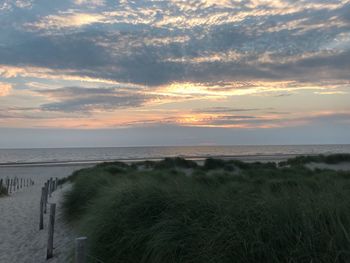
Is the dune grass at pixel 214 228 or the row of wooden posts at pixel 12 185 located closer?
the dune grass at pixel 214 228

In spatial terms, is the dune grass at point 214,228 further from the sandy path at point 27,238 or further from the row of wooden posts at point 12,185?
the row of wooden posts at point 12,185

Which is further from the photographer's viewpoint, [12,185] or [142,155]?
[142,155]

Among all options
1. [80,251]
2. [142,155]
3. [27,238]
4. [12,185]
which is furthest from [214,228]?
[142,155]

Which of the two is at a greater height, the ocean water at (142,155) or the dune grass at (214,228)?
the ocean water at (142,155)

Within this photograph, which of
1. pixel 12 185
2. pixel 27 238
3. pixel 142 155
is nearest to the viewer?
pixel 27 238

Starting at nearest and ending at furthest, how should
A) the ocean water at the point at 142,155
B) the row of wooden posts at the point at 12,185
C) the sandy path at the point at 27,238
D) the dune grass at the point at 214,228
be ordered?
the dune grass at the point at 214,228
the sandy path at the point at 27,238
the row of wooden posts at the point at 12,185
the ocean water at the point at 142,155

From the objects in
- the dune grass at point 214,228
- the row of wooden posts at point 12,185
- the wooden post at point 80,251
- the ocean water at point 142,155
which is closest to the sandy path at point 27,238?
the dune grass at point 214,228

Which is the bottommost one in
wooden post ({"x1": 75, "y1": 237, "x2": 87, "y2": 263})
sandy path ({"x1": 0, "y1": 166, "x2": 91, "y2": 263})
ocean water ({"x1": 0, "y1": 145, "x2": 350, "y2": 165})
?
sandy path ({"x1": 0, "y1": 166, "x2": 91, "y2": 263})

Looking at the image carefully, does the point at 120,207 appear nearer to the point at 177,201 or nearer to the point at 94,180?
the point at 177,201

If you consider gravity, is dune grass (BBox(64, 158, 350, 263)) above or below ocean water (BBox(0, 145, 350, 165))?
below

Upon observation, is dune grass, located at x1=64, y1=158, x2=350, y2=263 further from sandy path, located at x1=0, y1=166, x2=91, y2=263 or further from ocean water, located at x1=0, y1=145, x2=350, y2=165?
ocean water, located at x1=0, y1=145, x2=350, y2=165

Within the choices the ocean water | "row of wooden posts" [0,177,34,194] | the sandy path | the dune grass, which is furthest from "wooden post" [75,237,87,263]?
the ocean water

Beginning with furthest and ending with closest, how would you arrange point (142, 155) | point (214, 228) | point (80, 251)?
1. point (142, 155)
2. point (214, 228)
3. point (80, 251)

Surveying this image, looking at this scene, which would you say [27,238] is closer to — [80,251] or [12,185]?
[80,251]
